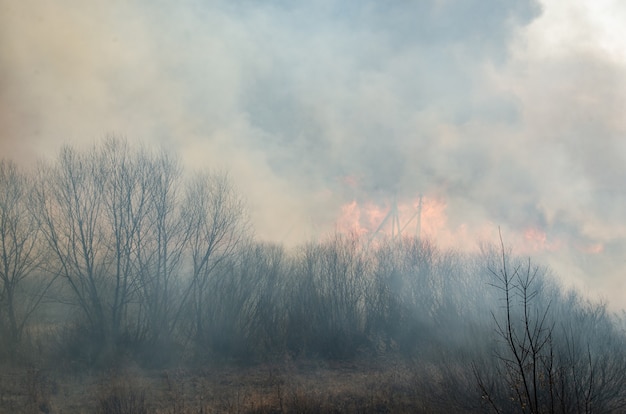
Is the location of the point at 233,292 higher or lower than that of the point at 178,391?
higher

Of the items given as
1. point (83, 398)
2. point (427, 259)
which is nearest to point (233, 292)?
point (83, 398)

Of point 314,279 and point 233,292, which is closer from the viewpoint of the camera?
point 233,292

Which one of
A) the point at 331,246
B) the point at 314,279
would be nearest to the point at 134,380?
the point at 314,279

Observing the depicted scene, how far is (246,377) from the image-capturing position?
2455 centimetres

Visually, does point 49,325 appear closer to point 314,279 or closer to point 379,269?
point 314,279

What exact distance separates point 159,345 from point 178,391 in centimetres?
657

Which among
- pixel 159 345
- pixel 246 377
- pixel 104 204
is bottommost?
pixel 246 377

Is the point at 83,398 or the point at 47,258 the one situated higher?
the point at 47,258

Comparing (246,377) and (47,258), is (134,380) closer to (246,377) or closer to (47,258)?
(246,377)

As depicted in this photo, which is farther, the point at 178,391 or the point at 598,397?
the point at 178,391

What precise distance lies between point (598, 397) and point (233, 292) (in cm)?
2169

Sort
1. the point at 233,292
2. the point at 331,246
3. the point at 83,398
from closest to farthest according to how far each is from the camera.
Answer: the point at 83,398 < the point at 233,292 < the point at 331,246

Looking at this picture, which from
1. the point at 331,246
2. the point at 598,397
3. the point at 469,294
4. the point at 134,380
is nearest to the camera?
the point at 598,397

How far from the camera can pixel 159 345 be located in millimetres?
25578
